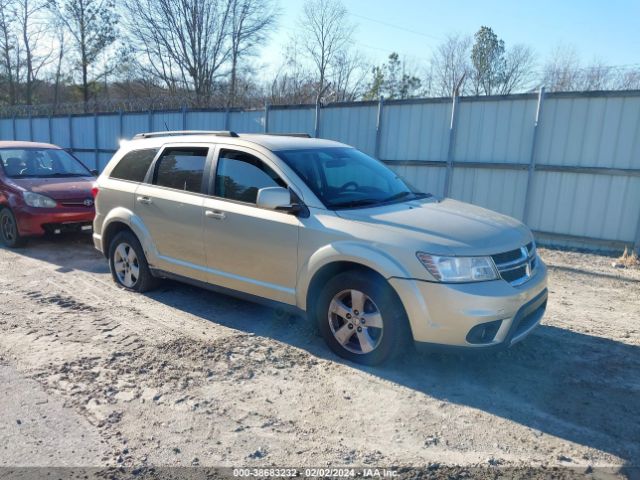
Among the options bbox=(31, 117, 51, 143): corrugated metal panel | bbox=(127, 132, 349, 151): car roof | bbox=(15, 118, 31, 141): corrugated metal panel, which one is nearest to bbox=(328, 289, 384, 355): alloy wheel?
bbox=(127, 132, 349, 151): car roof

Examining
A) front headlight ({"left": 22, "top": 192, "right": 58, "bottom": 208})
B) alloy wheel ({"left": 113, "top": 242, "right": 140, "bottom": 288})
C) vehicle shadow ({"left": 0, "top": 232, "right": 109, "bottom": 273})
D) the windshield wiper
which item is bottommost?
vehicle shadow ({"left": 0, "top": 232, "right": 109, "bottom": 273})

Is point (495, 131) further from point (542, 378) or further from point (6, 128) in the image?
point (6, 128)

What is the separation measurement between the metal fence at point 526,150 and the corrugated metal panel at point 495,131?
0.06 ft

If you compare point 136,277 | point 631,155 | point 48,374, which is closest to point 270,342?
point 48,374

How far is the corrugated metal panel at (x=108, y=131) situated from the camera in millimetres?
16830

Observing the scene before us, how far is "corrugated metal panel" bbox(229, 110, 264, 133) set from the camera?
12266 mm

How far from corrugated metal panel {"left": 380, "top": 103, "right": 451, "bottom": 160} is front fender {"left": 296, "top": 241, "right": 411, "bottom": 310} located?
6.29m

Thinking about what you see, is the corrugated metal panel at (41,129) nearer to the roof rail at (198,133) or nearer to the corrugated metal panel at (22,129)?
the corrugated metal panel at (22,129)

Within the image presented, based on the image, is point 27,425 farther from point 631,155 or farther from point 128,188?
point 631,155

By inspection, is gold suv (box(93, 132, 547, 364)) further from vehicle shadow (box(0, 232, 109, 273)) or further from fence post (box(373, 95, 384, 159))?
fence post (box(373, 95, 384, 159))

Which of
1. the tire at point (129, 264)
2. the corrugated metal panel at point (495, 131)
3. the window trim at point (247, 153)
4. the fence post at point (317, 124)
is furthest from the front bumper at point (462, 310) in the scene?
the fence post at point (317, 124)

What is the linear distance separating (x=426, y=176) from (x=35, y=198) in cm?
687

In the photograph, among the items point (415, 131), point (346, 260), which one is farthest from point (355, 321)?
point (415, 131)

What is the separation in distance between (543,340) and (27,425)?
162 inches
